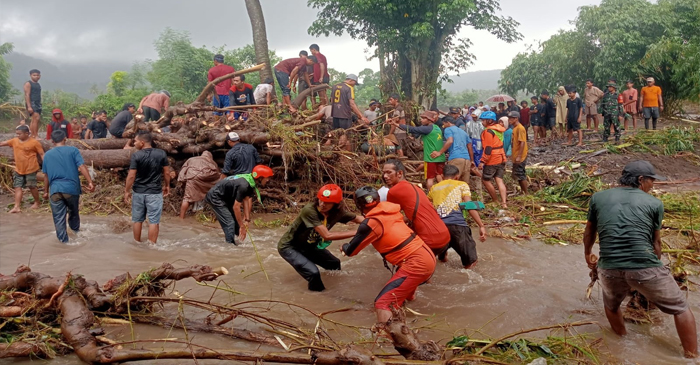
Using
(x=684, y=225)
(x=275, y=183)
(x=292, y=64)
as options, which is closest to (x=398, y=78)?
(x=292, y=64)

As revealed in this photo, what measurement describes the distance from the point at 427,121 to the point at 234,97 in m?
4.58

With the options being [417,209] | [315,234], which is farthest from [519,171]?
[315,234]

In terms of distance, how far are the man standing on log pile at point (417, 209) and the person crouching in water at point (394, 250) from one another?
43 cm

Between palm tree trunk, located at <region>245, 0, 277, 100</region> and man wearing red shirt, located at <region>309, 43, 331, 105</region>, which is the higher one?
palm tree trunk, located at <region>245, 0, 277, 100</region>

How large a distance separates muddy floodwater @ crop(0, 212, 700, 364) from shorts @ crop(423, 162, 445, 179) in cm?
190

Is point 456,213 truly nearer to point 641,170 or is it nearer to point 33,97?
point 641,170

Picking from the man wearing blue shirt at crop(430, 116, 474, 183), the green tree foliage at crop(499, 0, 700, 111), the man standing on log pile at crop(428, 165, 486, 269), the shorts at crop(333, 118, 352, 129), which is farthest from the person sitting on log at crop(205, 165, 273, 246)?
the green tree foliage at crop(499, 0, 700, 111)

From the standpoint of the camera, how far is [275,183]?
29.7 feet

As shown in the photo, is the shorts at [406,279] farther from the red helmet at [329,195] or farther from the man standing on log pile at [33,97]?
the man standing on log pile at [33,97]

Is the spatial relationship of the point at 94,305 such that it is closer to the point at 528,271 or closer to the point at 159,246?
the point at 159,246

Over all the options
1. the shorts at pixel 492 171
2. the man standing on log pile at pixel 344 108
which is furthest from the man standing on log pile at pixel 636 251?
the man standing on log pile at pixel 344 108

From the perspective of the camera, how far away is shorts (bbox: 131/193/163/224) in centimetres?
663

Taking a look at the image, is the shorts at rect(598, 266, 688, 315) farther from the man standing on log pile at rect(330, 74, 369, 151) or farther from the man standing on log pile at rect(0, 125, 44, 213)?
the man standing on log pile at rect(0, 125, 44, 213)

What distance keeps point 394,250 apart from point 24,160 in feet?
25.9
